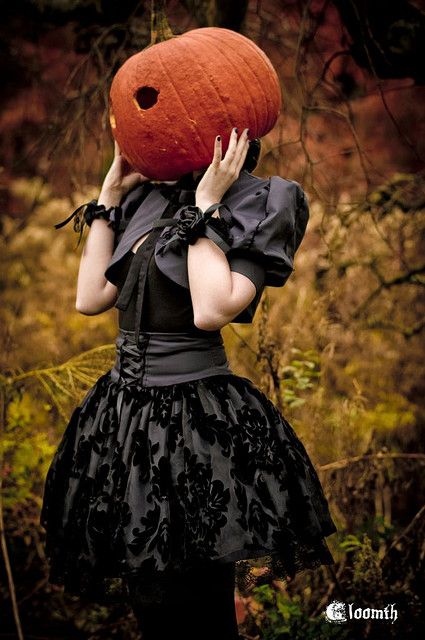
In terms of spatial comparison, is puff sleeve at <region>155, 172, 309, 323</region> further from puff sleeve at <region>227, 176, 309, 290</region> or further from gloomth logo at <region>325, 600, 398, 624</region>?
gloomth logo at <region>325, 600, 398, 624</region>

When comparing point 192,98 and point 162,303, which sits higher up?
point 192,98

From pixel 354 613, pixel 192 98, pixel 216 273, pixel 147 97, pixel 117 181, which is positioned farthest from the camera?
pixel 354 613

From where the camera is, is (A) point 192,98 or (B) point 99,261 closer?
(A) point 192,98

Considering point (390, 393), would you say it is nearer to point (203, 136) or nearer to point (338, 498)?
point (338, 498)

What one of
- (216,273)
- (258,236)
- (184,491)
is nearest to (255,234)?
(258,236)

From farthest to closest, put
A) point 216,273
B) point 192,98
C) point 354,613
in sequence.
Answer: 1. point 354,613
2. point 192,98
3. point 216,273

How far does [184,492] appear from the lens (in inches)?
65.9

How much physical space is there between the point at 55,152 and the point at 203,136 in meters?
1.49

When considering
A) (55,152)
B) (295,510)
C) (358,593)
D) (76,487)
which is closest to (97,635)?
(358,593)

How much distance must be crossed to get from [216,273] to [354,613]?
64.0 inches

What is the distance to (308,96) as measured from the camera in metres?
2.79

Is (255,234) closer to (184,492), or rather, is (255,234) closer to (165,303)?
(165,303)

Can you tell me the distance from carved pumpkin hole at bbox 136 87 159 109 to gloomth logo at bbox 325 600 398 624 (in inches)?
74.3

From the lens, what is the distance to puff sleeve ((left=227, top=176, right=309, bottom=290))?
1.70 m
